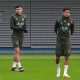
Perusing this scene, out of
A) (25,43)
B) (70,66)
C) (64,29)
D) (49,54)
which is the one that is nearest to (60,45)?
(64,29)

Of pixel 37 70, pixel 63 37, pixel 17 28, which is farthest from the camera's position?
pixel 37 70

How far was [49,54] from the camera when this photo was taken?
70.3ft

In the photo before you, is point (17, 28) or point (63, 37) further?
point (17, 28)

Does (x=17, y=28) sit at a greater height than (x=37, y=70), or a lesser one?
greater

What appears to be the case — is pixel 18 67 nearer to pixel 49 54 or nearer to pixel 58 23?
pixel 58 23

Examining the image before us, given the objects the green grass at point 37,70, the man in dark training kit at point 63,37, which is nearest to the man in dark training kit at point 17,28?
the green grass at point 37,70

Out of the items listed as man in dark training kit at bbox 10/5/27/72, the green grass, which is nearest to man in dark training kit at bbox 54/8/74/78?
the green grass

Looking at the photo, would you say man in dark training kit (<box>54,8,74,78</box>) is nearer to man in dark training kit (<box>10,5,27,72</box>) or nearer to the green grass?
the green grass

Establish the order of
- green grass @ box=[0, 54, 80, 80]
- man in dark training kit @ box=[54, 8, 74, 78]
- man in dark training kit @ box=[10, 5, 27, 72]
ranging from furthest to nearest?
→ man in dark training kit @ box=[10, 5, 27, 72]
man in dark training kit @ box=[54, 8, 74, 78]
green grass @ box=[0, 54, 80, 80]

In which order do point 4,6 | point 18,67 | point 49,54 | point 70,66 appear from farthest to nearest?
point 4,6
point 49,54
point 70,66
point 18,67

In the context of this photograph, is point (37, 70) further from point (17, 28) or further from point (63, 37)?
point (63, 37)

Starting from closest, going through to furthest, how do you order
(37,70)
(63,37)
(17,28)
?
(63,37) < (17,28) < (37,70)

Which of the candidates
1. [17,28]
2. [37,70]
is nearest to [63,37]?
[17,28]

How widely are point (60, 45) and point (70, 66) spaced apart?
9.97 ft
